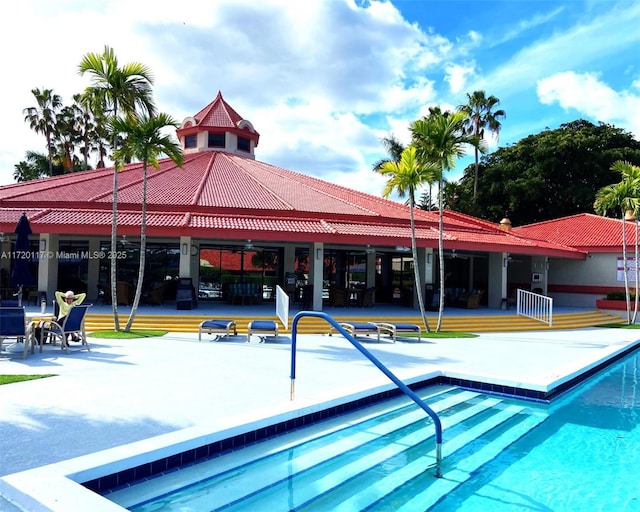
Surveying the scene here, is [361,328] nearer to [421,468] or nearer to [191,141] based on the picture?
[421,468]

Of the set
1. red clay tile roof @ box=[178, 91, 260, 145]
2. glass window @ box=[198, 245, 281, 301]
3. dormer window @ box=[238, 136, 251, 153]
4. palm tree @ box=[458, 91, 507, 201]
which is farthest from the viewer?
palm tree @ box=[458, 91, 507, 201]

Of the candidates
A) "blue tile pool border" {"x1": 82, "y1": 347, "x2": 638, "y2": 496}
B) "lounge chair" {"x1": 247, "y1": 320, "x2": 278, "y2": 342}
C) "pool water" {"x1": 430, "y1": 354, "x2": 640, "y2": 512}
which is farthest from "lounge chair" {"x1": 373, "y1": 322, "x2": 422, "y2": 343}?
"pool water" {"x1": 430, "y1": 354, "x2": 640, "y2": 512}

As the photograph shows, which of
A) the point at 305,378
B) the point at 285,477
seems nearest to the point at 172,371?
the point at 305,378

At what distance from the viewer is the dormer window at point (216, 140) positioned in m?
28.7

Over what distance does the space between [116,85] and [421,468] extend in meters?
12.0

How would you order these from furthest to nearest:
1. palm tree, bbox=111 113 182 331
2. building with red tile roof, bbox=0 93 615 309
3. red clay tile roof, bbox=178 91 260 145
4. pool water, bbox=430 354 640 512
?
red clay tile roof, bbox=178 91 260 145
building with red tile roof, bbox=0 93 615 309
palm tree, bbox=111 113 182 331
pool water, bbox=430 354 640 512

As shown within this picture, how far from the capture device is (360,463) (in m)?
5.67

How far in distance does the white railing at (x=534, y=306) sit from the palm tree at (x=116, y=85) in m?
14.5

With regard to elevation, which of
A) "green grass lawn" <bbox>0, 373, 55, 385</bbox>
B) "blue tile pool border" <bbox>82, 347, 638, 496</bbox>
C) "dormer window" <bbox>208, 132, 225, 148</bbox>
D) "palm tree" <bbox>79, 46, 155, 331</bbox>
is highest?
"dormer window" <bbox>208, 132, 225, 148</bbox>

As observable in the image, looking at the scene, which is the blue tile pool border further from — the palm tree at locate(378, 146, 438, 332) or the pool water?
the palm tree at locate(378, 146, 438, 332)

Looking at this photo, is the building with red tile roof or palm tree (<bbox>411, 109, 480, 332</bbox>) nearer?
palm tree (<bbox>411, 109, 480, 332</bbox>)

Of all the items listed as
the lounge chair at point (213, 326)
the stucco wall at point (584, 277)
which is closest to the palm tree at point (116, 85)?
the lounge chair at point (213, 326)

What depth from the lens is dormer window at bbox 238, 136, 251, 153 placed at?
29341 millimetres

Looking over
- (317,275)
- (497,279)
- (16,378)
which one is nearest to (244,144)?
(317,275)
